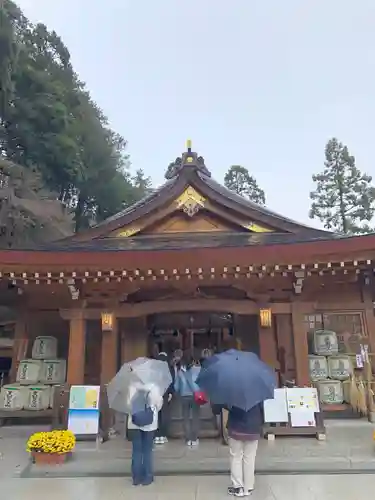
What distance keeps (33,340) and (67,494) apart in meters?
5.47

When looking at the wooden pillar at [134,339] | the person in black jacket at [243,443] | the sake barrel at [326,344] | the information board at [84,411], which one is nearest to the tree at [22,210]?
the wooden pillar at [134,339]

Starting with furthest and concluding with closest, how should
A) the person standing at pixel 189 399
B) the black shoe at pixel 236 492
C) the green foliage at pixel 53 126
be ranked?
the green foliage at pixel 53 126 < the person standing at pixel 189 399 < the black shoe at pixel 236 492

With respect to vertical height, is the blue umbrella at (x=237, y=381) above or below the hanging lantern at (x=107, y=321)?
below

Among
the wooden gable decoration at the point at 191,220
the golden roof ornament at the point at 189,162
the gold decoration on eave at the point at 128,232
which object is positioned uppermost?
the golden roof ornament at the point at 189,162

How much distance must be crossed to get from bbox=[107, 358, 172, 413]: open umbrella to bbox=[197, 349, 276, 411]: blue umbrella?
0.63 m

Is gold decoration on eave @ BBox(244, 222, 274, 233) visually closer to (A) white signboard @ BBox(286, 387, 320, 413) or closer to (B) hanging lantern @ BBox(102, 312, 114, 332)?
(B) hanging lantern @ BBox(102, 312, 114, 332)

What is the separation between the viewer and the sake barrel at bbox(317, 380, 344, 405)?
28.8 ft

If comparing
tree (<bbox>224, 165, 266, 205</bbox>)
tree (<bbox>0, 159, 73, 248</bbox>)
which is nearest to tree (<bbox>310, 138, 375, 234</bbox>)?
tree (<bbox>224, 165, 266, 205</bbox>)

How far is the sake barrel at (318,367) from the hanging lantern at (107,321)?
14.2 ft

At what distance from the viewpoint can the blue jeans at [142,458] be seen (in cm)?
506

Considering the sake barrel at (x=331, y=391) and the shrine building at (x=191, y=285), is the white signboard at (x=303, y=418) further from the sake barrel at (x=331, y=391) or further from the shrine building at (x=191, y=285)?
the sake barrel at (x=331, y=391)

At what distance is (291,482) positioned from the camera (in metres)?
5.12

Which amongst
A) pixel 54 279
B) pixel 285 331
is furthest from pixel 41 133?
pixel 285 331

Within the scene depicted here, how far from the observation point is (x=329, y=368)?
29.6 ft
